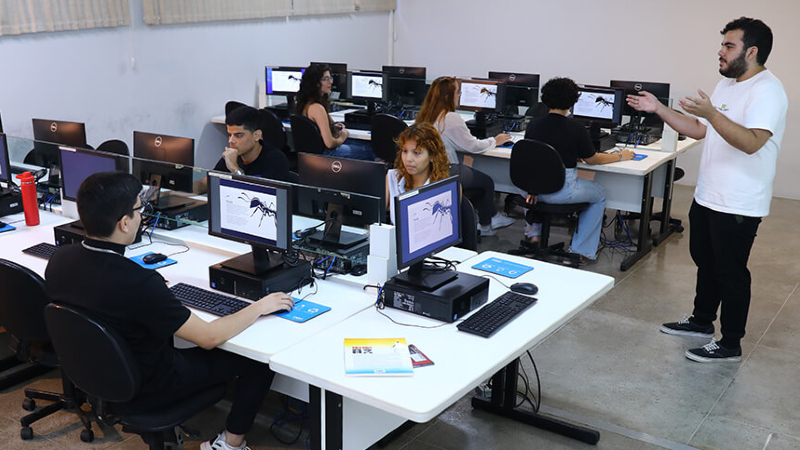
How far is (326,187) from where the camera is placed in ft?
11.1

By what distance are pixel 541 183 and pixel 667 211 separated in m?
1.40

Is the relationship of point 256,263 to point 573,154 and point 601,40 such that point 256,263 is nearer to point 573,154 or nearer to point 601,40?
point 573,154

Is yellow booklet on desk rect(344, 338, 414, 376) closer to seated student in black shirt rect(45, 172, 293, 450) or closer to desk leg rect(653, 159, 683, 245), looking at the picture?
seated student in black shirt rect(45, 172, 293, 450)

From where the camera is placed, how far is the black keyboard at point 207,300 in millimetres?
2680

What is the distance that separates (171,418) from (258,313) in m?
0.44

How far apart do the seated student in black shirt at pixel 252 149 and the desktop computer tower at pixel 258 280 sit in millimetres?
1104

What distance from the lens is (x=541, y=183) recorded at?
190 inches

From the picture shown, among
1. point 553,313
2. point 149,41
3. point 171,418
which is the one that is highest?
point 149,41

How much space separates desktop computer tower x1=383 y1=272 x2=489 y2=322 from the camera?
2.56 m

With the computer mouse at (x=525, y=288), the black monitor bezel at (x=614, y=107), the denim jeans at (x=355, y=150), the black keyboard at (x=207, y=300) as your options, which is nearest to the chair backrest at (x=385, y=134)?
the denim jeans at (x=355, y=150)

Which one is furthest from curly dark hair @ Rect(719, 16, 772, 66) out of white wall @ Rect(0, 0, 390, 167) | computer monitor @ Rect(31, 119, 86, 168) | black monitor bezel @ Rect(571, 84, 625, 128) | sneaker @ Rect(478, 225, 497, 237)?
white wall @ Rect(0, 0, 390, 167)

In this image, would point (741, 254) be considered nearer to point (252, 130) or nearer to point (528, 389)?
point (528, 389)

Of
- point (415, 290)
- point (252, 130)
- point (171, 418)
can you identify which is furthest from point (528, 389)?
point (252, 130)

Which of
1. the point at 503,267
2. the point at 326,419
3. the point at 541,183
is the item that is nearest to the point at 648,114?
the point at 541,183
